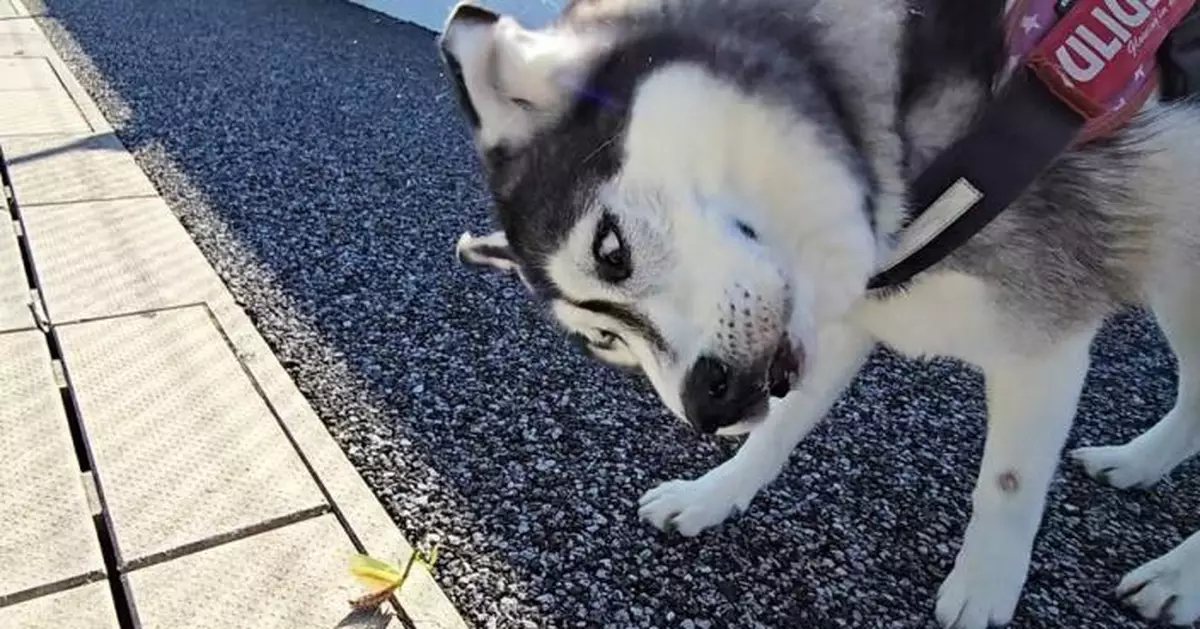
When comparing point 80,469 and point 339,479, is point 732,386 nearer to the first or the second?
point 339,479

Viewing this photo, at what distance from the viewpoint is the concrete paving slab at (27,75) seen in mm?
4781

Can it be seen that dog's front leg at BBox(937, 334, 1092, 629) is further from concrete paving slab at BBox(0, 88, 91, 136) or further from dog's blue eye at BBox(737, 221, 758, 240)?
concrete paving slab at BBox(0, 88, 91, 136)

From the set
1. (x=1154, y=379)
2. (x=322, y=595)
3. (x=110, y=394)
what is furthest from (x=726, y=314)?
(x=1154, y=379)

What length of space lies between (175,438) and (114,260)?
1.02 meters

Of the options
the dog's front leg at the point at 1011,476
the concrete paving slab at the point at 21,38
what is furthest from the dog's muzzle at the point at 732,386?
the concrete paving slab at the point at 21,38

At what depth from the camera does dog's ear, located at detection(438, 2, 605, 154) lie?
1.49 metres

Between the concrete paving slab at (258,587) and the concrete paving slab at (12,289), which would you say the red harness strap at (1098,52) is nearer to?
the concrete paving slab at (258,587)

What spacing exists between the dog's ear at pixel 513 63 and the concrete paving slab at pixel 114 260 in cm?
149

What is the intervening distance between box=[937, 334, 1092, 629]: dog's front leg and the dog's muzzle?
377mm

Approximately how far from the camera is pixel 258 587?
1740 millimetres

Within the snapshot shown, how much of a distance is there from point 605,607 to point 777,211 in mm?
762

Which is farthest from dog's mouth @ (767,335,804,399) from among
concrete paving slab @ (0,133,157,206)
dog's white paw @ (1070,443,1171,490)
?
concrete paving slab @ (0,133,157,206)

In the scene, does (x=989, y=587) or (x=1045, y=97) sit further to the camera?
(x=989, y=587)

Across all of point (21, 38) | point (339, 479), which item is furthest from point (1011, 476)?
point (21, 38)
